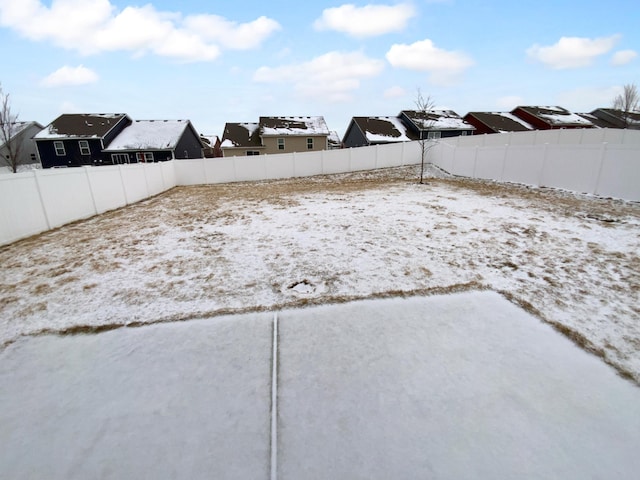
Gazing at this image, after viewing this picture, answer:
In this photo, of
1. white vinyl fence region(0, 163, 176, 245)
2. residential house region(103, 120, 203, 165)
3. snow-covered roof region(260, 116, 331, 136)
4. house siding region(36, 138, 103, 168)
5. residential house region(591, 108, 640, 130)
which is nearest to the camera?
white vinyl fence region(0, 163, 176, 245)

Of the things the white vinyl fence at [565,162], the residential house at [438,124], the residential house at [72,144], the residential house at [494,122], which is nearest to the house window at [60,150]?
the residential house at [72,144]

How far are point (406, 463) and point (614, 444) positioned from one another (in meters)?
1.39

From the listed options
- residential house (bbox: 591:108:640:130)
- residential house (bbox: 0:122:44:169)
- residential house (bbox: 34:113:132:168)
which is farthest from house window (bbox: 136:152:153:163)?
residential house (bbox: 591:108:640:130)

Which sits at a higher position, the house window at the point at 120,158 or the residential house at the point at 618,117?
the residential house at the point at 618,117

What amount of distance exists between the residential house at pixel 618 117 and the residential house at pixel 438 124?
15.2 meters

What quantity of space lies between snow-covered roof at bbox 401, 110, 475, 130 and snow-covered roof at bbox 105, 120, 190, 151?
21780 millimetres

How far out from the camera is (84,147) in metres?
25.1

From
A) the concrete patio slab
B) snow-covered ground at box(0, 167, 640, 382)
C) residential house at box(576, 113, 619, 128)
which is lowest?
the concrete patio slab

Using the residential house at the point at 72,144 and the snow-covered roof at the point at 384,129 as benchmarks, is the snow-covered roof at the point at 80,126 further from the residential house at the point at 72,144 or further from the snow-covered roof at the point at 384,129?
the snow-covered roof at the point at 384,129

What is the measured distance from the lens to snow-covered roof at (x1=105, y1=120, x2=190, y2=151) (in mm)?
25453

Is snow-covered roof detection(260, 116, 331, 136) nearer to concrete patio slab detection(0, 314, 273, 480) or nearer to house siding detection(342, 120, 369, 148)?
house siding detection(342, 120, 369, 148)

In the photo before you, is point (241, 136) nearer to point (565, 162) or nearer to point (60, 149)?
point (60, 149)

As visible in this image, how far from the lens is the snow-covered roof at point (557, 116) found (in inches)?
1216

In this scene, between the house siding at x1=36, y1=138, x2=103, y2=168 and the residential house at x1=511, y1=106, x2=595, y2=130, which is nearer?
the house siding at x1=36, y1=138, x2=103, y2=168
